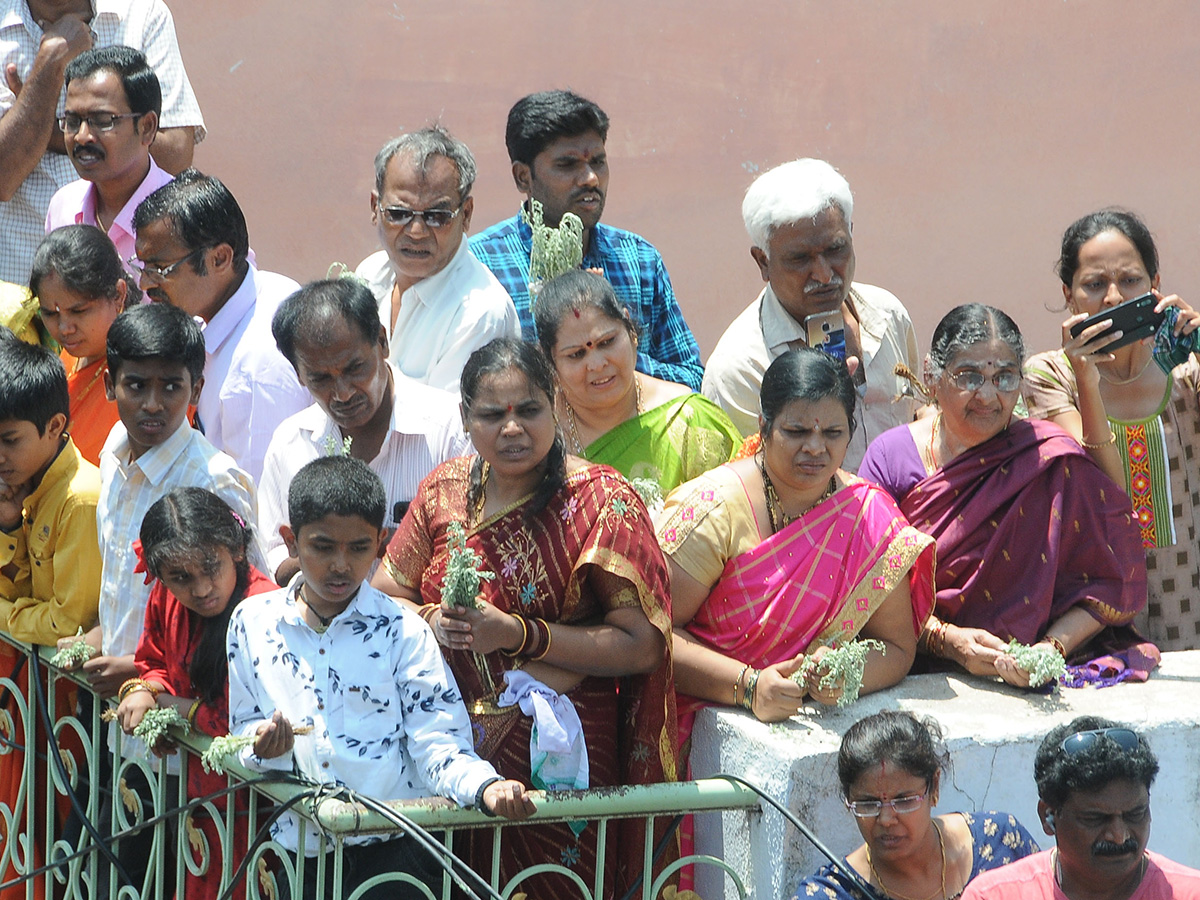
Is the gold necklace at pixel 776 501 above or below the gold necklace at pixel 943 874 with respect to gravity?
above

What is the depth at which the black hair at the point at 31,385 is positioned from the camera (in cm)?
423

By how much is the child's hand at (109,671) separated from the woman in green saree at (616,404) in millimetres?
1334

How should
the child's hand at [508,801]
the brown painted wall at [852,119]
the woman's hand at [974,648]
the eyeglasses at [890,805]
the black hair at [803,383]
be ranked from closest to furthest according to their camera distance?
the child's hand at [508,801] → the eyeglasses at [890,805] → the black hair at [803,383] → the woman's hand at [974,648] → the brown painted wall at [852,119]

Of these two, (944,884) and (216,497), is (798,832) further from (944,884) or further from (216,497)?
(216,497)

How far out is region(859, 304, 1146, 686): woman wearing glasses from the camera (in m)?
4.16

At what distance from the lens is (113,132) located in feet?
17.0

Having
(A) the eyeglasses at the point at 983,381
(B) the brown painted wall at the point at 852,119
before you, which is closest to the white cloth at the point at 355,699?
(A) the eyeglasses at the point at 983,381

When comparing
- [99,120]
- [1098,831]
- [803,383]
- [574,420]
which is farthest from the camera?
[99,120]

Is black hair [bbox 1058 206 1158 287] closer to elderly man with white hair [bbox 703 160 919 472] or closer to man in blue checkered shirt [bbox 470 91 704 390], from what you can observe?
elderly man with white hair [bbox 703 160 919 472]

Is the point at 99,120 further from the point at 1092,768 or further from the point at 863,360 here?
the point at 1092,768

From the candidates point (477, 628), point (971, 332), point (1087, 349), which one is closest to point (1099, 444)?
point (1087, 349)

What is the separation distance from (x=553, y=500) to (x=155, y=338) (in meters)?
1.17

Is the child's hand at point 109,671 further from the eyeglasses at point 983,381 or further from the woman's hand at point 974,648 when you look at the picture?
the eyeglasses at point 983,381

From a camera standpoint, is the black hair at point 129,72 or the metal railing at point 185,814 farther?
the black hair at point 129,72
